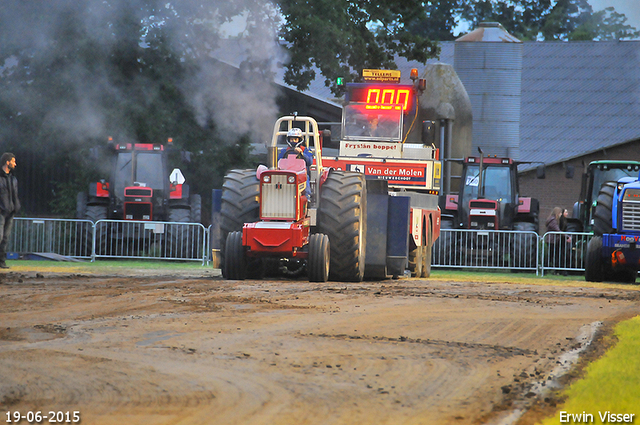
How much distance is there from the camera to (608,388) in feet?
16.4

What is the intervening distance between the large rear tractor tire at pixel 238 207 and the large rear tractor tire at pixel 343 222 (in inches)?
37.5

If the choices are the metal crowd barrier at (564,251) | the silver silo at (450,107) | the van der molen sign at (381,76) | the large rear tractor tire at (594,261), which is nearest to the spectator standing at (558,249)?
the metal crowd barrier at (564,251)

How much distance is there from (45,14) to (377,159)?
849 cm

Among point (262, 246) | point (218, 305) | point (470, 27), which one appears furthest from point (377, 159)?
point (470, 27)

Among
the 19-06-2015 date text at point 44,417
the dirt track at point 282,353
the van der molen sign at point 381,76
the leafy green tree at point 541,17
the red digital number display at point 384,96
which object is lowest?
the 19-06-2015 date text at point 44,417

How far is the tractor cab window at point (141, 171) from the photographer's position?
69.1 ft

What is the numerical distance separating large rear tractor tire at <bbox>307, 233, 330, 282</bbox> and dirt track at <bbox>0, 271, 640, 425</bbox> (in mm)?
941

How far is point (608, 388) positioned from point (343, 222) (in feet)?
23.7

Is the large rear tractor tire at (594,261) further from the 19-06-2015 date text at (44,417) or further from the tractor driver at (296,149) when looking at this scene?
the 19-06-2015 date text at (44,417)

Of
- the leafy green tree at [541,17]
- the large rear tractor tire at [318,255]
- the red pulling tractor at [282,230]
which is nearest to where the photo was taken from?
the red pulling tractor at [282,230]

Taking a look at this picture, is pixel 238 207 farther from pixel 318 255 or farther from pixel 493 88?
pixel 493 88

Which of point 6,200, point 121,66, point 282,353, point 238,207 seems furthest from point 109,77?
point 282,353

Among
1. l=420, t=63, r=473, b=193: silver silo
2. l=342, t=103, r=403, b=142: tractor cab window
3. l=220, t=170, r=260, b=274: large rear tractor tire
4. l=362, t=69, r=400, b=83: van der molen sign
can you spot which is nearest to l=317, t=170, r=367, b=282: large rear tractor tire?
l=220, t=170, r=260, b=274: large rear tractor tire

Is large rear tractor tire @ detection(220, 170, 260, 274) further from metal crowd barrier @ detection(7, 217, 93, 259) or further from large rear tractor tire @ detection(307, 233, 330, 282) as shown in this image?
metal crowd barrier @ detection(7, 217, 93, 259)
